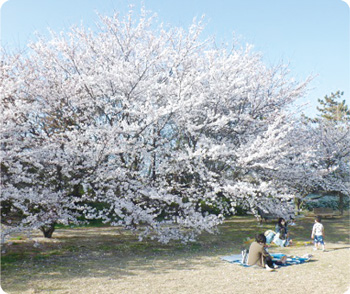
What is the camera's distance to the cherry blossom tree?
8375mm

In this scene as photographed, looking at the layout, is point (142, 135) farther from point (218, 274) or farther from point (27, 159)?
point (218, 274)

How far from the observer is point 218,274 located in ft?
22.2

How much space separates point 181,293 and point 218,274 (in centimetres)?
150

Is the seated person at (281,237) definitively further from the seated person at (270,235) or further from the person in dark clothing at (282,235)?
the seated person at (270,235)

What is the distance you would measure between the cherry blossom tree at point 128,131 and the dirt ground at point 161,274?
3.17 feet

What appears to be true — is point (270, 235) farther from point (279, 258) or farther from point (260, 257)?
point (260, 257)

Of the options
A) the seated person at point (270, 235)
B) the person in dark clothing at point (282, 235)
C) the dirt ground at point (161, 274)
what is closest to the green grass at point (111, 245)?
the dirt ground at point (161, 274)

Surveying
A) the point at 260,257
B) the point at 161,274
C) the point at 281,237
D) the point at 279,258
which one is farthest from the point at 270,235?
the point at 161,274

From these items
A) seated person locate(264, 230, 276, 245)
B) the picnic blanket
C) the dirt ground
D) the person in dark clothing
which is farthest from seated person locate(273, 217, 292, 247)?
the picnic blanket

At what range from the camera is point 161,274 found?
6777 millimetres

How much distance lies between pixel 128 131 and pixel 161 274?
362 centimetres

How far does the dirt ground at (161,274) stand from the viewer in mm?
5820

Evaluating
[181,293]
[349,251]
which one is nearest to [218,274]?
[181,293]

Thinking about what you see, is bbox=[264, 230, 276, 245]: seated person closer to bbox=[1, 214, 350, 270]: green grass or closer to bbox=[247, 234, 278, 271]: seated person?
bbox=[1, 214, 350, 270]: green grass
